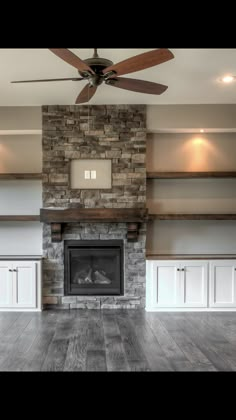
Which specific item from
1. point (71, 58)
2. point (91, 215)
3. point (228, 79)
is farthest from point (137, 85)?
point (91, 215)

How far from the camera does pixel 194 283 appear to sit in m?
4.79

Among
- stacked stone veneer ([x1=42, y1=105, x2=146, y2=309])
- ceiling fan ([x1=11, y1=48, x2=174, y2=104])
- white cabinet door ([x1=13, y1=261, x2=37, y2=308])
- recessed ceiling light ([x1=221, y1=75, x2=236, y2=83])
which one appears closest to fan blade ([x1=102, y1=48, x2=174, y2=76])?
ceiling fan ([x1=11, y1=48, x2=174, y2=104])

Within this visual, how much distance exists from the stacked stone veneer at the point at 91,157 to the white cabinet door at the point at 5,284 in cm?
48

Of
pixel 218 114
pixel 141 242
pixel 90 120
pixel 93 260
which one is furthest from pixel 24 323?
pixel 218 114

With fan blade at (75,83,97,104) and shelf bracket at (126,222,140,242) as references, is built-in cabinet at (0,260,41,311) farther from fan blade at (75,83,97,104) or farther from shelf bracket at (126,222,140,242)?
fan blade at (75,83,97,104)

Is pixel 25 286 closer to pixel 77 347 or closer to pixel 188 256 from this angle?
pixel 77 347

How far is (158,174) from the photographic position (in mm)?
5125

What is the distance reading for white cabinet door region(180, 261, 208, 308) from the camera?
4781 mm

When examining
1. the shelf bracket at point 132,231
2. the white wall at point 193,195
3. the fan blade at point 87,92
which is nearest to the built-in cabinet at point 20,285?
the shelf bracket at point 132,231

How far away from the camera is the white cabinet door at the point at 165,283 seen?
4.78 meters

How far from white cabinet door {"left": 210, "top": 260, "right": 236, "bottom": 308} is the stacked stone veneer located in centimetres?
98

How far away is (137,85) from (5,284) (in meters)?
3.19
